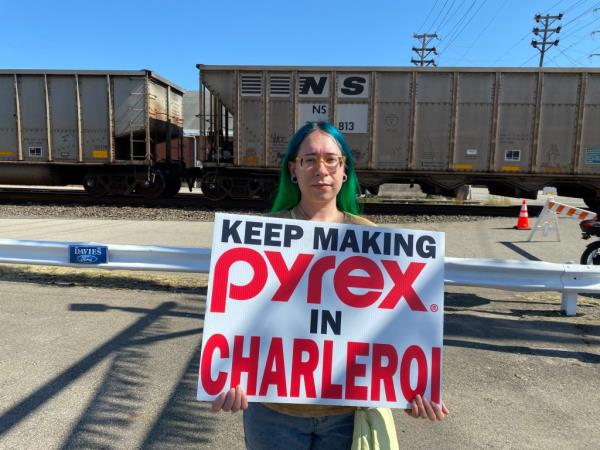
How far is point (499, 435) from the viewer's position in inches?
98.2

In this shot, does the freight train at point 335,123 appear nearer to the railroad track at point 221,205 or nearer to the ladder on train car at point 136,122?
the ladder on train car at point 136,122

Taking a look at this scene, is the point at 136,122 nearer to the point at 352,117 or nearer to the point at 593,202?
the point at 352,117

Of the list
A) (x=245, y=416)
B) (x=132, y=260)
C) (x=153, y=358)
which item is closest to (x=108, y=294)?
(x=132, y=260)

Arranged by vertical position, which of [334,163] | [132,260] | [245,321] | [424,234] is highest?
[334,163]

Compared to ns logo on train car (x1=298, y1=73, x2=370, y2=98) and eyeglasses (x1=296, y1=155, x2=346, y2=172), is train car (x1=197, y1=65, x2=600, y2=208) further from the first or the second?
eyeglasses (x1=296, y1=155, x2=346, y2=172)

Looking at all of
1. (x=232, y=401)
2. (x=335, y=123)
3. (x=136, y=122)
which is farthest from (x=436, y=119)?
(x=232, y=401)

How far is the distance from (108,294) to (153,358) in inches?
73.9

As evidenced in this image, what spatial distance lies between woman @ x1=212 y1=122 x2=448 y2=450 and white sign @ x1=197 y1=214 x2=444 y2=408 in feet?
0.19

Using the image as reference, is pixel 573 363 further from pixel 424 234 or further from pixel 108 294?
pixel 108 294

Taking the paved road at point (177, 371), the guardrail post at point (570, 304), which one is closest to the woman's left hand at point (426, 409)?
the paved road at point (177, 371)

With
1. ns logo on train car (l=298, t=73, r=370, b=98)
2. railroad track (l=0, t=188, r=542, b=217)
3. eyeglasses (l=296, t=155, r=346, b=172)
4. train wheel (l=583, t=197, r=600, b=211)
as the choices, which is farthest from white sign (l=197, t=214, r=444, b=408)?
train wheel (l=583, t=197, r=600, b=211)

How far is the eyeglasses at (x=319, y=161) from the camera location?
5.47ft

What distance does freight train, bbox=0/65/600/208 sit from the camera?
39.4ft

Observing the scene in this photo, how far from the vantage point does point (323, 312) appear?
63.7 inches
